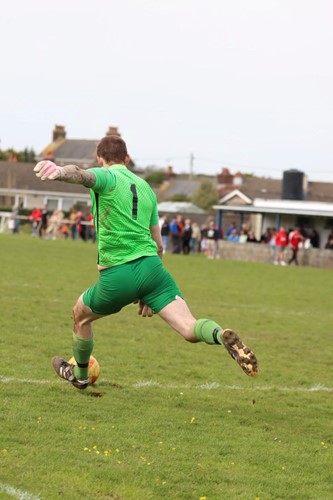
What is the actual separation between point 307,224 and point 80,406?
46.1 m

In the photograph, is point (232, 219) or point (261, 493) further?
point (232, 219)

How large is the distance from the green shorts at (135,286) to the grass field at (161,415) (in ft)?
2.86

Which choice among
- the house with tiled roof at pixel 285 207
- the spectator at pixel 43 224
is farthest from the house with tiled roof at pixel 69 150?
the spectator at pixel 43 224

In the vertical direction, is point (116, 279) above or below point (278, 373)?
above

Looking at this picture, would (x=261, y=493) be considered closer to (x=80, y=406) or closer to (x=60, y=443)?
(x=60, y=443)

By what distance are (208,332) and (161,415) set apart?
2.74 feet

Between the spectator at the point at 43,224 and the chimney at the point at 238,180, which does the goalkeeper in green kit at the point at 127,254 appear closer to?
the spectator at the point at 43,224

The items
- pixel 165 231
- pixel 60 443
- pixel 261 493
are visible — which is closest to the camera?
pixel 261 493

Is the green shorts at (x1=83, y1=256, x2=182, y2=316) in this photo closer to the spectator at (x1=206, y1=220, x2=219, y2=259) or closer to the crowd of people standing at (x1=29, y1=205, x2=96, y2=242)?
the spectator at (x1=206, y1=220, x2=219, y2=259)

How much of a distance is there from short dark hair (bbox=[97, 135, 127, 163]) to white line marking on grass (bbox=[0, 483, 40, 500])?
10.0 ft

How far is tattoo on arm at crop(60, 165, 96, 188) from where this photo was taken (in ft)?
22.3

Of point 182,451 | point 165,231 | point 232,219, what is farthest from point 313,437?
point 232,219

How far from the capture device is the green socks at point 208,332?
7.27 m

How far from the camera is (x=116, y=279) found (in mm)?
7480
